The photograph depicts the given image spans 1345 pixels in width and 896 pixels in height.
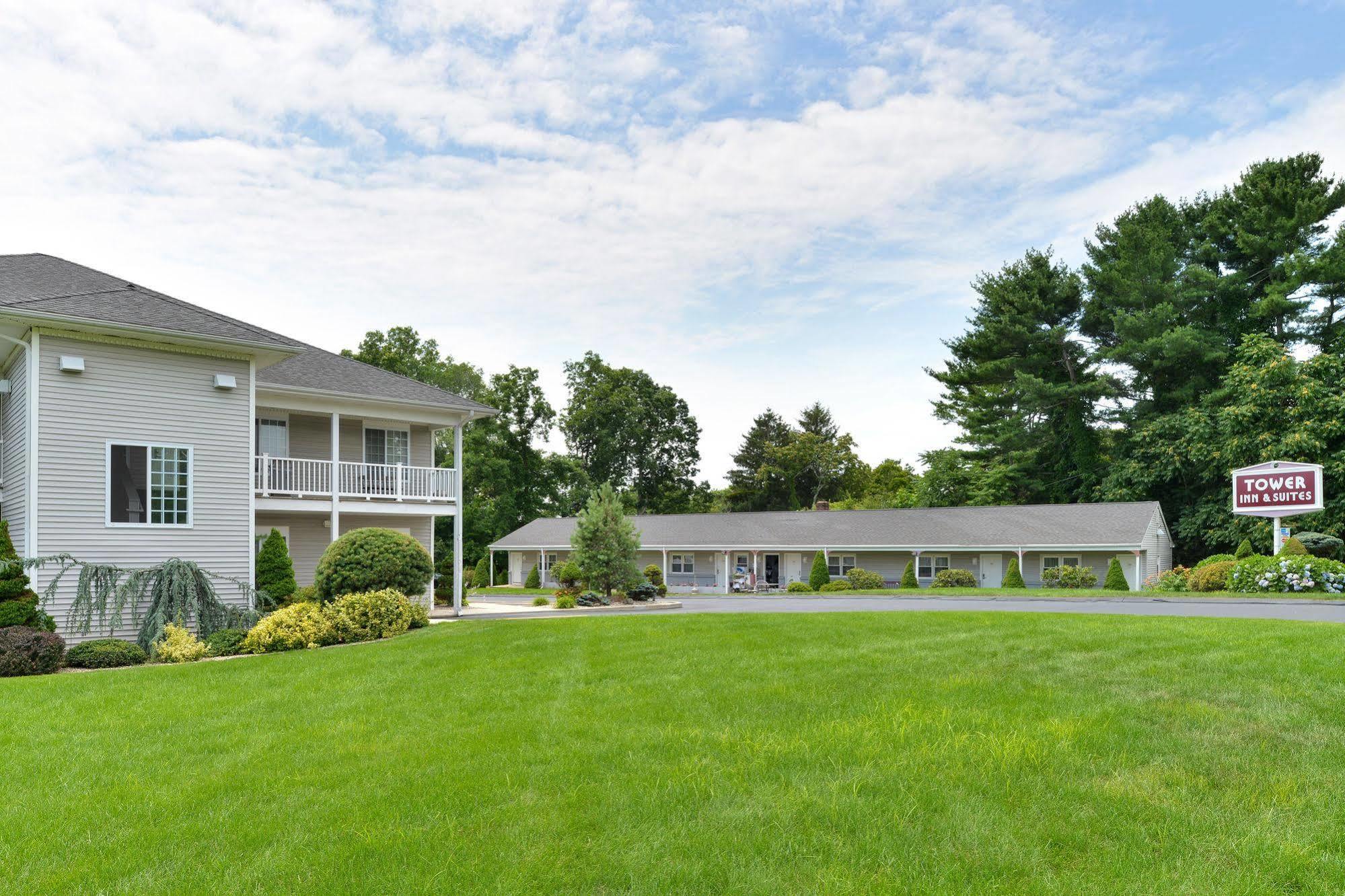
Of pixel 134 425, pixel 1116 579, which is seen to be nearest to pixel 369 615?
pixel 134 425

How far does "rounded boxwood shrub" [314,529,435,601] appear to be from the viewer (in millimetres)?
16281

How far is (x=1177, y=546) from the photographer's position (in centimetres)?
4138

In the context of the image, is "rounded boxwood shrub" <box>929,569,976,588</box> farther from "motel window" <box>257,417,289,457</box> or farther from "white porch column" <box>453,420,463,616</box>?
"motel window" <box>257,417,289,457</box>

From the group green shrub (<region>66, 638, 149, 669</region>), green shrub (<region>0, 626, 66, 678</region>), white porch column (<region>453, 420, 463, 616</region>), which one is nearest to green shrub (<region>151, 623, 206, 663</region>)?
green shrub (<region>66, 638, 149, 669</region>)

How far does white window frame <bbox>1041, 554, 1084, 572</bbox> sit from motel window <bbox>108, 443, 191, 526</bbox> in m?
32.3

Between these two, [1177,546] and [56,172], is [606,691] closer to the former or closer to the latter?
[56,172]

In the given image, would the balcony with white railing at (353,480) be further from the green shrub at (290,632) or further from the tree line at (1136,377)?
the tree line at (1136,377)

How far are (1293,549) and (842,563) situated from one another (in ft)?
58.8

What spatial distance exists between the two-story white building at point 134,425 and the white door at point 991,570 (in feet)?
93.3

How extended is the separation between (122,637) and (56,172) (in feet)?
34.0

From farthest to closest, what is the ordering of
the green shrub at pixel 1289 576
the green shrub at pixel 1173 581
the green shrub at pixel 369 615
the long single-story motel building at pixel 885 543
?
the long single-story motel building at pixel 885 543 < the green shrub at pixel 1173 581 < the green shrub at pixel 1289 576 < the green shrub at pixel 369 615

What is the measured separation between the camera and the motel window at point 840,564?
133 ft

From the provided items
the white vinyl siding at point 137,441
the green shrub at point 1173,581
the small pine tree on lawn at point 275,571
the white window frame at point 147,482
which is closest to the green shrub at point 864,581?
the green shrub at point 1173,581

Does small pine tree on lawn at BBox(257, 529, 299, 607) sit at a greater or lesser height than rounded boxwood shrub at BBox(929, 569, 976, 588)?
greater
